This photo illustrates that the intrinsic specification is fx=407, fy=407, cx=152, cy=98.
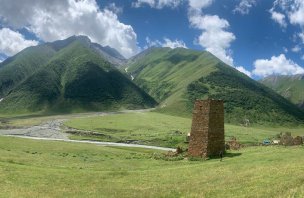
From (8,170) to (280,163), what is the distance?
19.2m

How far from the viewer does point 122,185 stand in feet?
89.8

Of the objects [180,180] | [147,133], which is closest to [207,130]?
[180,180]

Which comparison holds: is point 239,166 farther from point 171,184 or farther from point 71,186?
point 71,186

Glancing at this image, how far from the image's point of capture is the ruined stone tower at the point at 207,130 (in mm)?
38594

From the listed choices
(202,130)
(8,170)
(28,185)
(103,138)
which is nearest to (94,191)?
(28,185)

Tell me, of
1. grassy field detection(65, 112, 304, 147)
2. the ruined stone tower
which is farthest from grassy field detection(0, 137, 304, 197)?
grassy field detection(65, 112, 304, 147)

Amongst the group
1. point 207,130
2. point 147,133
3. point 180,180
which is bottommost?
point 180,180

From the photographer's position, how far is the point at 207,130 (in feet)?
126

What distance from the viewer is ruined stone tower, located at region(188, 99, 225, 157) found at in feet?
127

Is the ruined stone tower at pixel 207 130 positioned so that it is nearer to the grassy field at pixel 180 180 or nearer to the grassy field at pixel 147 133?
the grassy field at pixel 180 180

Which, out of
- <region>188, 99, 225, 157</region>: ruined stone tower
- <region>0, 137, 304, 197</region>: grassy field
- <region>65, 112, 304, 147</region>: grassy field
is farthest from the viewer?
<region>65, 112, 304, 147</region>: grassy field

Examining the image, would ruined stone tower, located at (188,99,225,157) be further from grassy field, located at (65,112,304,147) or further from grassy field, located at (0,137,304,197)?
grassy field, located at (65,112,304,147)

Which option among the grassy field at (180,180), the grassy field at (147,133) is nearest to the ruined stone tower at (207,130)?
the grassy field at (180,180)

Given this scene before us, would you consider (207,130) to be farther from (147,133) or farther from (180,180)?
(147,133)
